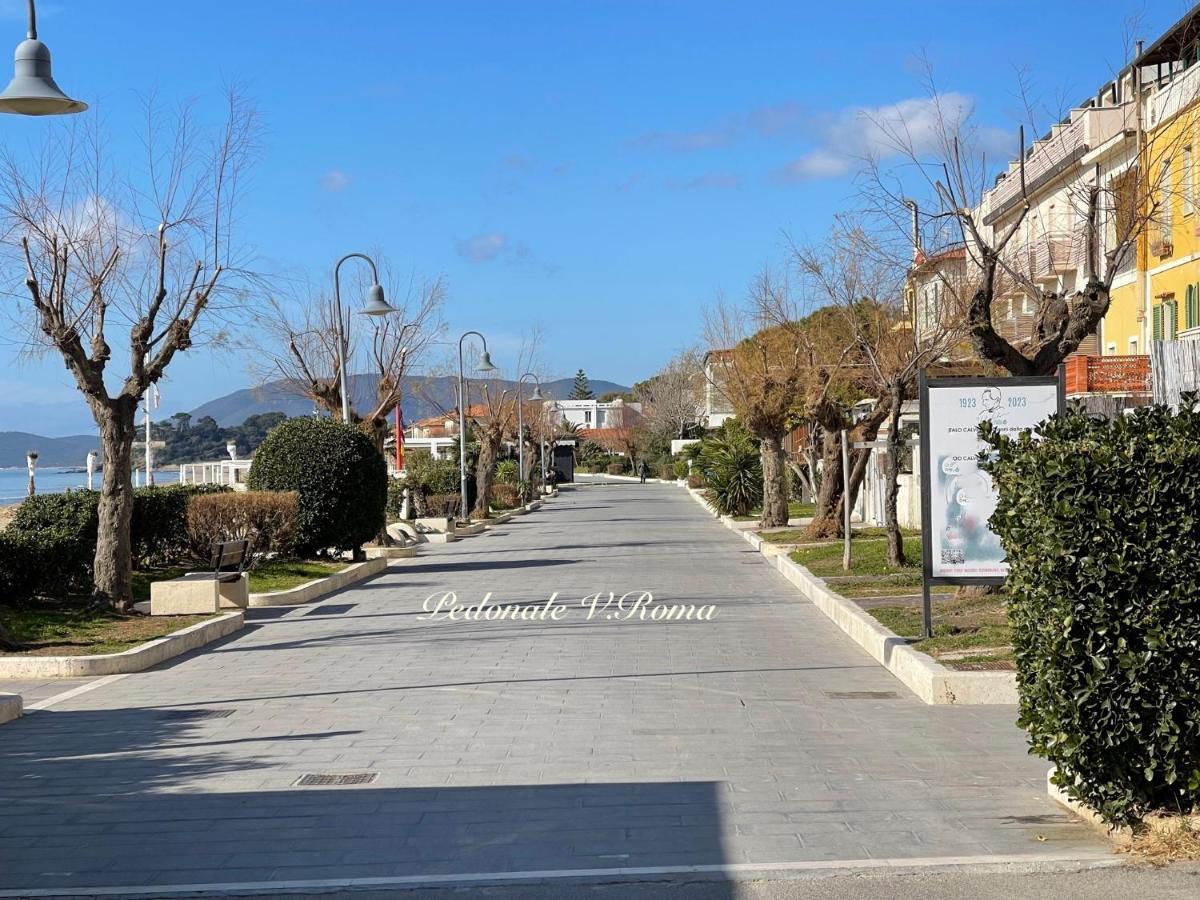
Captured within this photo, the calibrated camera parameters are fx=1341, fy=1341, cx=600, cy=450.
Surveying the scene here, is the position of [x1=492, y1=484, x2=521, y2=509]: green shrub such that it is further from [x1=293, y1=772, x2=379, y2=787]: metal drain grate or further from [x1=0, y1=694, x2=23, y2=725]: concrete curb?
[x1=293, y1=772, x2=379, y2=787]: metal drain grate

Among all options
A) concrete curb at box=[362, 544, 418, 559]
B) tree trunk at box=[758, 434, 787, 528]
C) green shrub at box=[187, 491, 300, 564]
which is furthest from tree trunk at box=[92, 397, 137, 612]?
tree trunk at box=[758, 434, 787, 528]

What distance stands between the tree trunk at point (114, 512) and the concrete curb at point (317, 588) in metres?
2.48

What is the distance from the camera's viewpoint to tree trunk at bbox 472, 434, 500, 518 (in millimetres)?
45719

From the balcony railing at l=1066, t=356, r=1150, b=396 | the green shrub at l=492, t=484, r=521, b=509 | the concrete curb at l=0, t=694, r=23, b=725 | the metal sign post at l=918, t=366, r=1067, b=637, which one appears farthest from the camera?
the green shrub at l=492, t=484, r=521, b=509

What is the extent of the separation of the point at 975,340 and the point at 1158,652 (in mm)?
8209

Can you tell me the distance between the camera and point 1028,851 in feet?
19.9

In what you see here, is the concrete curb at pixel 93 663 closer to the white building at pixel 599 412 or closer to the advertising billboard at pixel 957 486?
the advertising billboard at pixel 957 486

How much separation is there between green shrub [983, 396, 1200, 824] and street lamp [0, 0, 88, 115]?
24.9ft

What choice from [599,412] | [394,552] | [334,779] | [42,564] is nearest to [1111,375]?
[394,552]

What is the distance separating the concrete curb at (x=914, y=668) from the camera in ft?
32.7

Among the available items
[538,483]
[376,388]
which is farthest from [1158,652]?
[538,483]

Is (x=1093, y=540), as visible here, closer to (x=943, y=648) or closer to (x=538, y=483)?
(x=943, y=648)

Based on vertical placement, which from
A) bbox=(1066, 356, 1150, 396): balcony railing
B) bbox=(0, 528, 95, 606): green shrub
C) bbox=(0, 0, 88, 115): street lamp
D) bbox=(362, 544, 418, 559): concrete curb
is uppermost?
bbox=(0, 0, 88, 115): street lamp

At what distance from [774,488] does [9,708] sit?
84.1 feet
